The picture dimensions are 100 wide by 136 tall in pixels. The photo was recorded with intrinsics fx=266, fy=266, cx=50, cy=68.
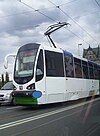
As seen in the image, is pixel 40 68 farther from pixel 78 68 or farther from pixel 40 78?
pixel 78 68

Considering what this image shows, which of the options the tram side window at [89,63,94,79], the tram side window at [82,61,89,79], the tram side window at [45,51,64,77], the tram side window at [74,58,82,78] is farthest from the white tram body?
the tram side window at [89,63,94,79]

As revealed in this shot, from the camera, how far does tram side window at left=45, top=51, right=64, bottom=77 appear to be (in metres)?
14.1

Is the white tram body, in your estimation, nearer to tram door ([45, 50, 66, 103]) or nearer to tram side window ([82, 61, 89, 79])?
tram door ([45, 50, 66, 103])

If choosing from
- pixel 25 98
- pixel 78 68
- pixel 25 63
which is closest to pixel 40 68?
pixel 25 63

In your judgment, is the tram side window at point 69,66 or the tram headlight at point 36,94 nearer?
the tram headlight at point 36,94

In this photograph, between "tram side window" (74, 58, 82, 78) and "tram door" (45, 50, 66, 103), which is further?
"tram side window" (74, 58, 82, 78)

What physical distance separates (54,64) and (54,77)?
73 cm

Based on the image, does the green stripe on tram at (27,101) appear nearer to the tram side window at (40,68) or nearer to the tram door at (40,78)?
the tram door at (40,78)

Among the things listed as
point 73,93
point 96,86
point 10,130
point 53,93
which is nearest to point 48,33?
point 96,86

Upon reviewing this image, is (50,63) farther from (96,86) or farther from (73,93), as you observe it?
(96,86)

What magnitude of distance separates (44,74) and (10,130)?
577 cm

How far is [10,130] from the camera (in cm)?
823

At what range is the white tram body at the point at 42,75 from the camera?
44.0 ft

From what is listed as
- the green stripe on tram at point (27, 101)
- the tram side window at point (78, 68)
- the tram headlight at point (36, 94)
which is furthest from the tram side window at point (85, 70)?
the green stripe on tram at point (27, 101)
